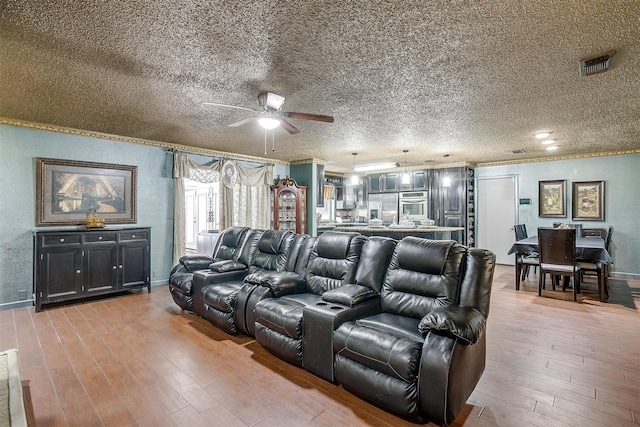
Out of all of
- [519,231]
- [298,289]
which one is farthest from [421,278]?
[519,231]

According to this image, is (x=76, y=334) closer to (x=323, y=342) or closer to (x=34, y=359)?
(x=34, y=359)

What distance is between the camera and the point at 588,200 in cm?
685

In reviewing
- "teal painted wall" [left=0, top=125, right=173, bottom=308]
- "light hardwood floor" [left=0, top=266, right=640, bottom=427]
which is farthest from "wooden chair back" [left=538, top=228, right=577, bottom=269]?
"teal painted wall" [left=0, top=125, right=173, bottom=308]

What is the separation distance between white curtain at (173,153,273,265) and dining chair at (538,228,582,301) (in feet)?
17.8

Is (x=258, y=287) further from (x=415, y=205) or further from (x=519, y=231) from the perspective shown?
(x=415, y=205)

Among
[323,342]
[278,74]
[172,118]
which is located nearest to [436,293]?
[323,342]

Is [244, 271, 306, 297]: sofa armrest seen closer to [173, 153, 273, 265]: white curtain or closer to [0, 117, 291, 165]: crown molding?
[173, 153, 273, 265]: white curtain

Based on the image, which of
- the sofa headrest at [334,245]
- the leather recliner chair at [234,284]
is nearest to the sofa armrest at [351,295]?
the sofa headrest at [334,245]

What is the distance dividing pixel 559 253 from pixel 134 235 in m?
6.69

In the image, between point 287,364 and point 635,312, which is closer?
point 287,364

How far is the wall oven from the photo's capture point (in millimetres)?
8728

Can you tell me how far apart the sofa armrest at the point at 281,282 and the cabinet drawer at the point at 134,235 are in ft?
9.04

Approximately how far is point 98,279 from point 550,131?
24.0 feet

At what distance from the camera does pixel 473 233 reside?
27.7 feet
